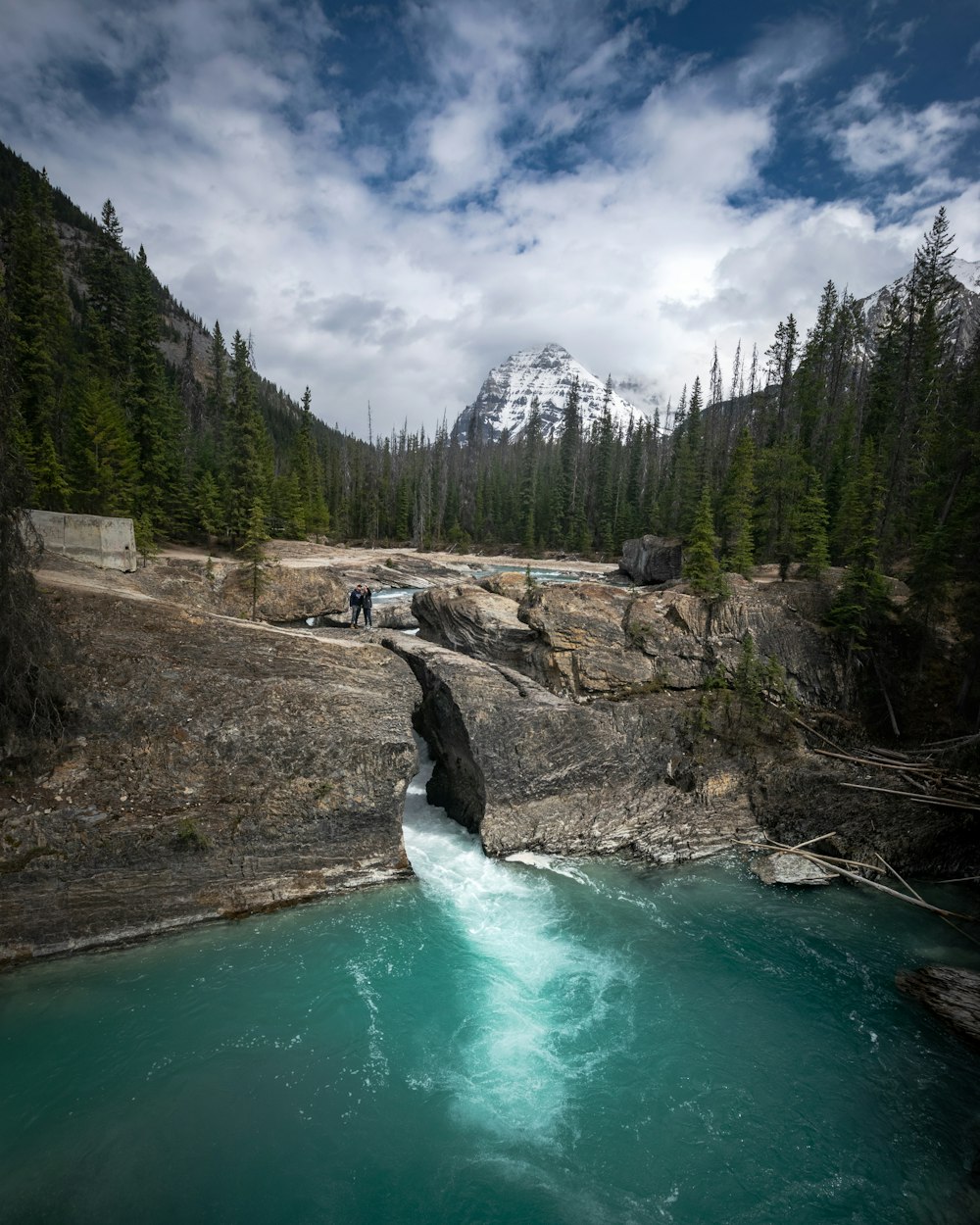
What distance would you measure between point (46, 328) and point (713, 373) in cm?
8466

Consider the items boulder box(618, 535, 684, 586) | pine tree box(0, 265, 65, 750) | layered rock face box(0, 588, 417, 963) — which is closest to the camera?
pine tree box(0, 265, 65, 750)

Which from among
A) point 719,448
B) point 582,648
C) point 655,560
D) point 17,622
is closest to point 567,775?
point 582,648

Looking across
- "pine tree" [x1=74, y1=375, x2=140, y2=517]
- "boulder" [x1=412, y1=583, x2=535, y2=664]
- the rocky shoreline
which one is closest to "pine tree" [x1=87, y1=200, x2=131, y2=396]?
"pine tree" [x1=74, y1=375, x2=140, y2=517]

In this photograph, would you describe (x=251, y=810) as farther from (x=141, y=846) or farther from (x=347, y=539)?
(x=347, y=539)

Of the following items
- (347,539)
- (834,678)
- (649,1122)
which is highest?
(347,539)

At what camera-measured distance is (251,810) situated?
12.9m

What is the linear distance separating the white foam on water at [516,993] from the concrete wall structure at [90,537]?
52.1 ft

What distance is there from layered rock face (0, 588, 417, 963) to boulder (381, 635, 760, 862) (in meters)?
2.35

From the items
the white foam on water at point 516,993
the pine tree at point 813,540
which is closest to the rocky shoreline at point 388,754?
the white foam on water at point 516,993

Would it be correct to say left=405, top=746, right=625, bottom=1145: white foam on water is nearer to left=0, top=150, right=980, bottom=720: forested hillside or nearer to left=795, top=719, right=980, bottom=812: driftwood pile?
left=795, top=719, right=980, bottom=812: driftwood pile

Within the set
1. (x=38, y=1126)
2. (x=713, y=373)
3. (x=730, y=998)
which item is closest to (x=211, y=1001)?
(x=38, y=1126)

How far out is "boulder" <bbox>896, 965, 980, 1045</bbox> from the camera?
34.6 feet

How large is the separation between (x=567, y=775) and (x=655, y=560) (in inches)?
1366

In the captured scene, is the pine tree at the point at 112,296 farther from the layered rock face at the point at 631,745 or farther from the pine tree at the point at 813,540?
the pine tree at the point at 813,540
